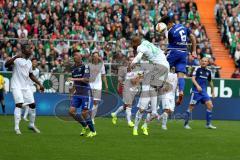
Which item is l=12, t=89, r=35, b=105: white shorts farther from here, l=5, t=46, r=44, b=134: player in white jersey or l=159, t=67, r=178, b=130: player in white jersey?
l=159, t=67, r=178, b=130: player in white jersey

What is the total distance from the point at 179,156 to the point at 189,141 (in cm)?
359

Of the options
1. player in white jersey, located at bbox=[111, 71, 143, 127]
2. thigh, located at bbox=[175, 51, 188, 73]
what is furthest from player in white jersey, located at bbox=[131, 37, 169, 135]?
player in white jersey, located at bbox=[111, 71, 143, 127]

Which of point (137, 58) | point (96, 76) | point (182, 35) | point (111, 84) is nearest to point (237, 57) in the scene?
point (111, 84)

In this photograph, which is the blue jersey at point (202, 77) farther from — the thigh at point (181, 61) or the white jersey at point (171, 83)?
the thigh at point (181, 61)

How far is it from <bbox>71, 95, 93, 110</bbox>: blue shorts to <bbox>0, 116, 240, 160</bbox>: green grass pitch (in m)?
0.87

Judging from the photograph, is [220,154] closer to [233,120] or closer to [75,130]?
[75,130]

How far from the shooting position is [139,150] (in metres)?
17.4

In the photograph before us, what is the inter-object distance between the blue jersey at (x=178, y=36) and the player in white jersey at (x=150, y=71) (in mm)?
926

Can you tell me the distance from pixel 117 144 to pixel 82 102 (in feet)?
9.49

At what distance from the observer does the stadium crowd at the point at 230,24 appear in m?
39.2

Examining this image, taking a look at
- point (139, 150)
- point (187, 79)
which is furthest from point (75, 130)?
point (187, 79)

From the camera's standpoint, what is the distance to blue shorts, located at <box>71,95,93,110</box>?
21.1 metres

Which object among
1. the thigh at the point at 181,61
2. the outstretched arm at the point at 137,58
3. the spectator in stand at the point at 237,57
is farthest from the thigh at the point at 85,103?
the spectator in stand at the point at 237,57

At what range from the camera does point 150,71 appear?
70.9ft
